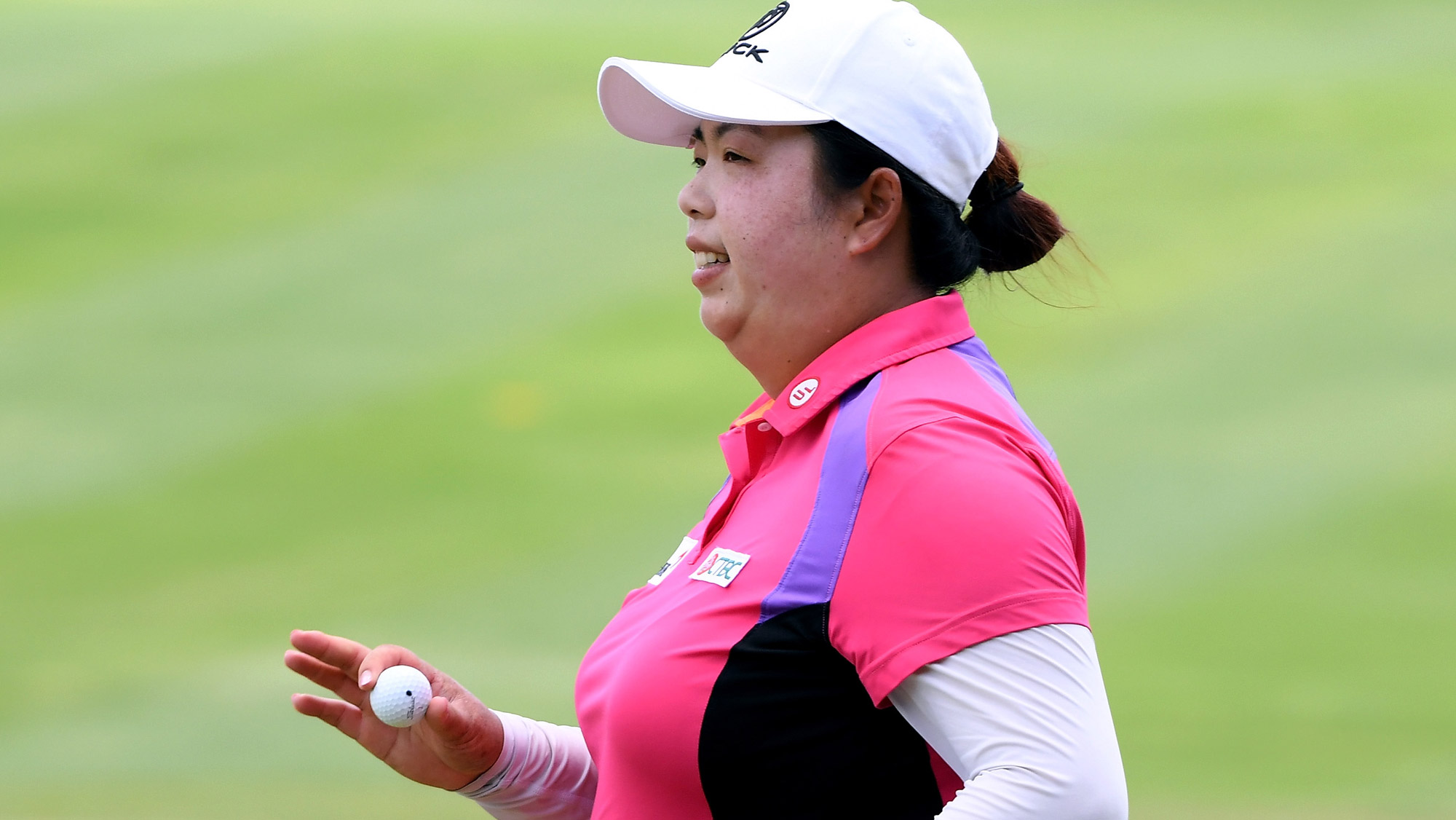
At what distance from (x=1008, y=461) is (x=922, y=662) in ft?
0.55

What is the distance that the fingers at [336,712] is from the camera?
4.82 feet

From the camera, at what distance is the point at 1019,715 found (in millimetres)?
992

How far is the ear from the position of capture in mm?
1269

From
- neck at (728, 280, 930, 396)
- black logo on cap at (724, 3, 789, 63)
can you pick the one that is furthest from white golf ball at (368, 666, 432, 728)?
black logo on cap at (724, 3, 789, 63)

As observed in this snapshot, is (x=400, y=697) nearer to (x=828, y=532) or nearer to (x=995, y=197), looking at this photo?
(x=828, y=532)

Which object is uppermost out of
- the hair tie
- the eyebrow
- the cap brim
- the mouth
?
the cap brim

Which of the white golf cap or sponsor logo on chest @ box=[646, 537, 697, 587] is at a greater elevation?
the white golf cap

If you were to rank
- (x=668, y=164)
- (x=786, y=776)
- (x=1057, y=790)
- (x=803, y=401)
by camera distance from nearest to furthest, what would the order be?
(x=1057, y=790) → (x=786, y=776) → (x=803, y=401) → (x=668, y=164)

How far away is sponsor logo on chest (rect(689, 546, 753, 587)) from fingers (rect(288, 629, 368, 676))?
1.50ft

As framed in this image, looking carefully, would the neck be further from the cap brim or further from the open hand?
the open hand

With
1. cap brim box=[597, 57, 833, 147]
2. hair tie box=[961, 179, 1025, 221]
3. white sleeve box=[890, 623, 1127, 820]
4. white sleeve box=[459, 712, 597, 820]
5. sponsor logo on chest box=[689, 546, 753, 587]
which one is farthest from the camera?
white sleeve box=[459, 712, 597, 820]

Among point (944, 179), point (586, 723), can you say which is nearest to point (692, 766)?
point (586, 723)

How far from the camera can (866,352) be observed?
1.22m

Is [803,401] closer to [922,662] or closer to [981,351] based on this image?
[981,351]
